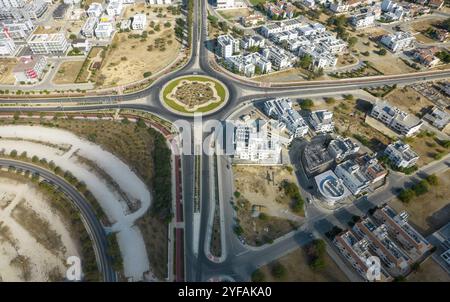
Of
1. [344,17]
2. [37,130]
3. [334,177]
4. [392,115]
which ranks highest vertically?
[344,17]

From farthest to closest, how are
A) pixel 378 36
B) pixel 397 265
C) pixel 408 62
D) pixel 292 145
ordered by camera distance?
pixel 378 36, pixel 408 62, pixel 292 145, pixel 397 265

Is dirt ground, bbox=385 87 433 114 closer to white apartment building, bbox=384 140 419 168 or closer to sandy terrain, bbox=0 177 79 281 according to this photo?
white apartment building, bbox=384 140 419 168

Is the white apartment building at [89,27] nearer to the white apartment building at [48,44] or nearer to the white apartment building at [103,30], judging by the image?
the white apartment building at [103,30]

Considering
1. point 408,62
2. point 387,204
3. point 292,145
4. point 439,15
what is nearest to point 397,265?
point 387,204

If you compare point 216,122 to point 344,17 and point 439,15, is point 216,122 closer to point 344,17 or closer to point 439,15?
point 344,17

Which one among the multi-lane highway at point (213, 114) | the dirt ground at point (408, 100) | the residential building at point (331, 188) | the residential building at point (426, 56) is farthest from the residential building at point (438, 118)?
the residential building at point (331, 188)

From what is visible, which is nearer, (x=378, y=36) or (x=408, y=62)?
(x=408, y=62)

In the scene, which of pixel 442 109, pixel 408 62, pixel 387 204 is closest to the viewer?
pixel 387 204
